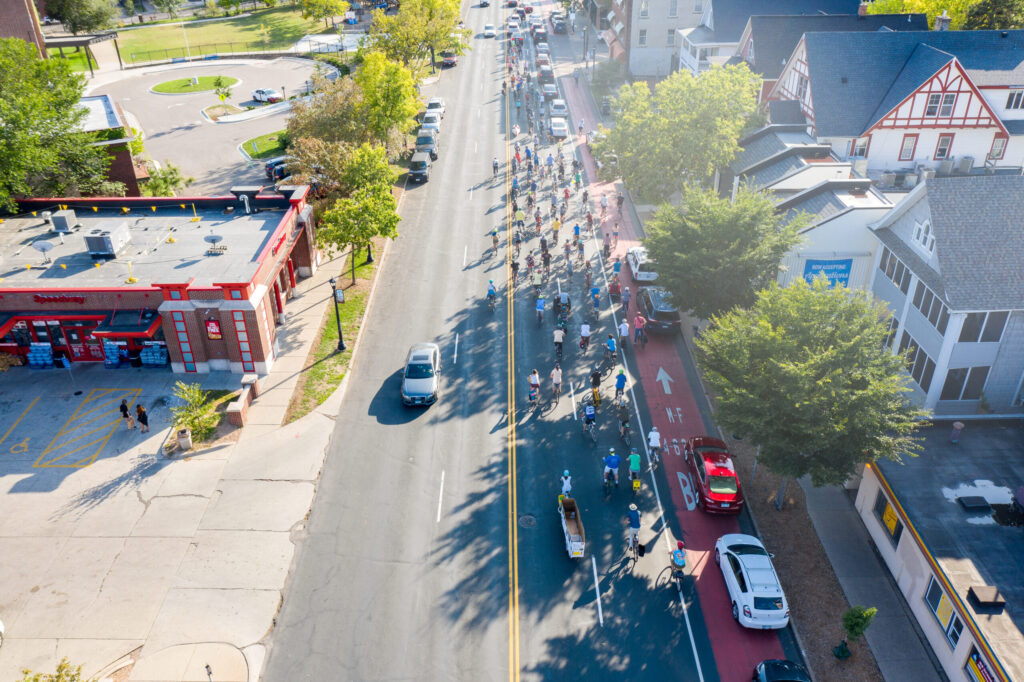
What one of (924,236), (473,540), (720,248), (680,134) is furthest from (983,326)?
(680,134)

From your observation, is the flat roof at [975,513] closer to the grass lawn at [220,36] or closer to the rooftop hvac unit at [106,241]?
the rooftop hvac unit at [106,241]

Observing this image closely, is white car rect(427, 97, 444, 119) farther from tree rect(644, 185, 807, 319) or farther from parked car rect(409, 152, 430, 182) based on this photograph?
tree rect(644, 185, 807, 319)

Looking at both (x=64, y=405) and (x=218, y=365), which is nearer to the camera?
(x=64, y=405)

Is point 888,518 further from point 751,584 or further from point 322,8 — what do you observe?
point 322,8

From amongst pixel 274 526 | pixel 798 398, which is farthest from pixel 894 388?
pixel 274 526

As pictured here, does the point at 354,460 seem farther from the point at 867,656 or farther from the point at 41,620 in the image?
the point at 867,656
